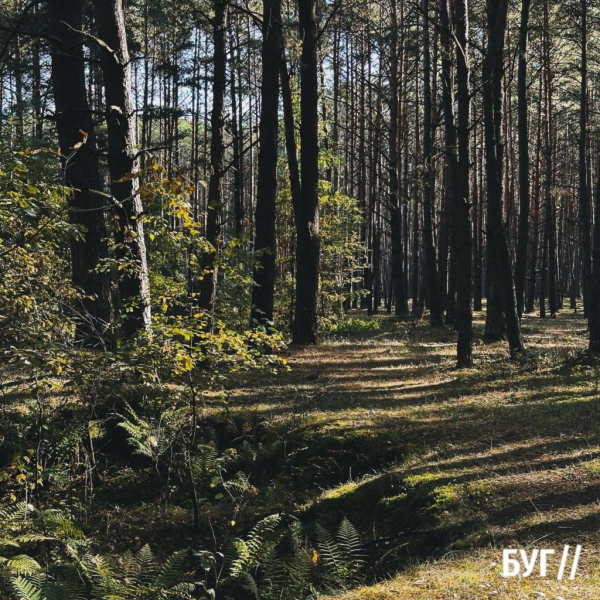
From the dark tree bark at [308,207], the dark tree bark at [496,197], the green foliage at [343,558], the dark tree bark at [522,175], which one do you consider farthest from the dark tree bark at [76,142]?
the dark tree bark at [522,175]

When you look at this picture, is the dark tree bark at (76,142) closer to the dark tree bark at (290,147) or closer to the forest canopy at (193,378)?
the forest canopy at (193,378)

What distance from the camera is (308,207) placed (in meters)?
14.0

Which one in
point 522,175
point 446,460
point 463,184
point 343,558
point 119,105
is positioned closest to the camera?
point 343,558

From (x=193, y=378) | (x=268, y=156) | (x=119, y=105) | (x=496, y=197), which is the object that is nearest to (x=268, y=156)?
(x=268, y=156)

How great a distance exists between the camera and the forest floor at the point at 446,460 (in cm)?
425

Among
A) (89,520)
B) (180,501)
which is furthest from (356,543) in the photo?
(89,520)

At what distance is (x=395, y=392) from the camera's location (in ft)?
31.2

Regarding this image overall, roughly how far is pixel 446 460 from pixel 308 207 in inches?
344

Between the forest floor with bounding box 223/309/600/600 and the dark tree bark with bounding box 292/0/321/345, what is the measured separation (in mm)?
1786

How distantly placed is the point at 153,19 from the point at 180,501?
26.7 meters

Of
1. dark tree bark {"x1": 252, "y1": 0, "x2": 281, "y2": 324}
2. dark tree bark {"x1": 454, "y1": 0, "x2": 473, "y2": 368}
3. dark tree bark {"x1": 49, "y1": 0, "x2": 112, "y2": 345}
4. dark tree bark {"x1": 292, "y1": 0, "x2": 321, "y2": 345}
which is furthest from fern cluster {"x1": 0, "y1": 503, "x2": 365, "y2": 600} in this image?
dark tree bark {"x1": 292, "y1": 0, "x2": 321, "y2": 345}

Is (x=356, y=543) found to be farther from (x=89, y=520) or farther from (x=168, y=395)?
(x=89, y=520)

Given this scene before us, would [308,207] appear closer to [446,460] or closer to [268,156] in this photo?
[268,156]

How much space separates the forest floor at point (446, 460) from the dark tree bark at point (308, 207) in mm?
1786
